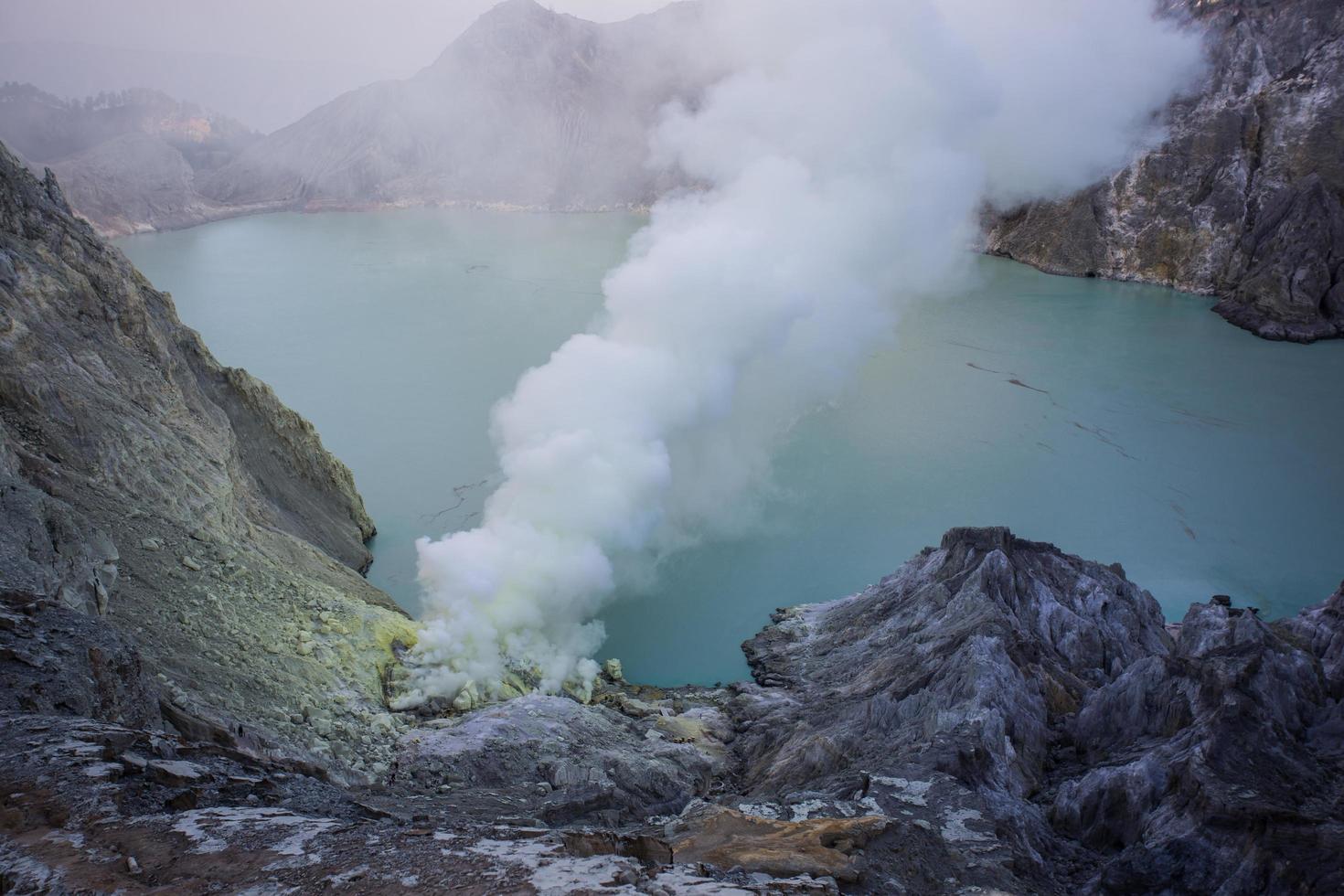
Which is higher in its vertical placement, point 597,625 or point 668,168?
point 668,168

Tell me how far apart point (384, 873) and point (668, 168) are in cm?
5413

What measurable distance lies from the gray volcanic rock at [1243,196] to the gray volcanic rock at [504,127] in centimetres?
2638

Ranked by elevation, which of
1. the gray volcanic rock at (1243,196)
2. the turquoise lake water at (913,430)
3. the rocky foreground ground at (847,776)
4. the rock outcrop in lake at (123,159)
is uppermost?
the rock outcrop in lake at (123,159)

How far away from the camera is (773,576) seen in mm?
14250

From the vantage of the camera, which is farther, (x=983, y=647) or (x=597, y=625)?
(x=597, y=625)

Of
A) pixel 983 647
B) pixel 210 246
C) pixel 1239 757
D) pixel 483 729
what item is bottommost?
pixel 1239 757

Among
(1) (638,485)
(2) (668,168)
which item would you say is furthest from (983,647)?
(2) (668,168)

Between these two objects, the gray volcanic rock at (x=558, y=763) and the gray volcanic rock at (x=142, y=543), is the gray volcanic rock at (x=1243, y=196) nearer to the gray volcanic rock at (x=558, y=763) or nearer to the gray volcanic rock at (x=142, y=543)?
the gray volcanic rock at (x=558, y=763)

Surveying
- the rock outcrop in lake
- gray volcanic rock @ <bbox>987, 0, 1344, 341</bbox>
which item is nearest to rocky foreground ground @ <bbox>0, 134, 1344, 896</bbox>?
gray volcanic rock @ <bbox>987, 0, 1344, 341</bbox>

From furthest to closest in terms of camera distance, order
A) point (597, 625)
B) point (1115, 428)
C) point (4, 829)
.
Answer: point (1115, 428)
point (597, 625)
point (4, 829)

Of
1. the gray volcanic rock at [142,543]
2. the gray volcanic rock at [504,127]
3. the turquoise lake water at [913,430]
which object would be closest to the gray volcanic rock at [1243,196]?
the turquoise lake water at [913,430]

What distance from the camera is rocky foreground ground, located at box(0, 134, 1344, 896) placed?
4.43m

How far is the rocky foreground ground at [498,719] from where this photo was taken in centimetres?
443

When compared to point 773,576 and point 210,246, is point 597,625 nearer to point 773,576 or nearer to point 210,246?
point 773,576
